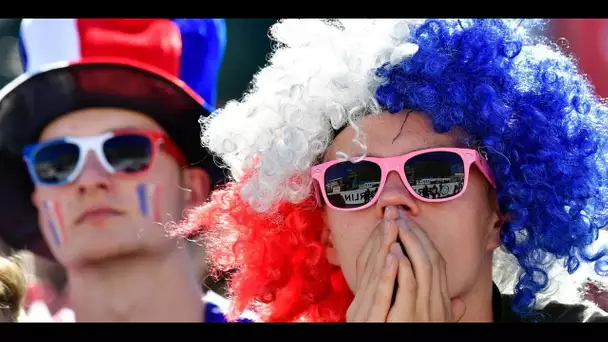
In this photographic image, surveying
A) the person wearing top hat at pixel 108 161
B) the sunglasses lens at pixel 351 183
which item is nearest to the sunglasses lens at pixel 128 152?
the person wearing top hat at pixel 108 161

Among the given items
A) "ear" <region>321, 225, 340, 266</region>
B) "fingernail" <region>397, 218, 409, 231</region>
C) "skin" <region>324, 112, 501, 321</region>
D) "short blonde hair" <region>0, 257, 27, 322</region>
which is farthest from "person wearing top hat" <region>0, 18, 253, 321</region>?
"fingernail" <region>397, 218, 409, 231</region>

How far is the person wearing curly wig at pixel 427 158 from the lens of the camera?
2254 mm

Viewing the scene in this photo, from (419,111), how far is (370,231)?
1.23 ft

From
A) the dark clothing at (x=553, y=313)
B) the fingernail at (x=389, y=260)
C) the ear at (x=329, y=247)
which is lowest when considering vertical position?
the dark clothing at (x=553, y=313)

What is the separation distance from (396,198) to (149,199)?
3.87 feet

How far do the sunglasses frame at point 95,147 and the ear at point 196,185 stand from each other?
0.34 ft

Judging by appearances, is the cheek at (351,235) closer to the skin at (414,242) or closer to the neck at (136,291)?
the skin at (414,242)

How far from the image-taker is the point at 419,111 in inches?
92.6

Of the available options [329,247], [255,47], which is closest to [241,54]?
[255,47]

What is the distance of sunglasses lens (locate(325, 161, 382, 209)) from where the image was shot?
2301mm

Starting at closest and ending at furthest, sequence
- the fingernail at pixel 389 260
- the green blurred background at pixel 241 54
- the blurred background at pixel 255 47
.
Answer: the fingernail at pixel 389 260, the blurred background at pixel 255 47, the green blurred background at pixel 241 54

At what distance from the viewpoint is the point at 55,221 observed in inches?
121

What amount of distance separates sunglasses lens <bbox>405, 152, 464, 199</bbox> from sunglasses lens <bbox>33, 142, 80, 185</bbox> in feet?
4.34

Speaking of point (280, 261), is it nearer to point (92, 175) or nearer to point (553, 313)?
point (92, 175)
